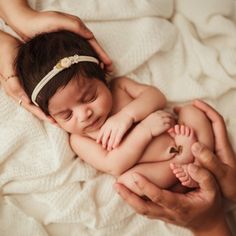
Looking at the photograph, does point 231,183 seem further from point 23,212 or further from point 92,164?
point 23,212

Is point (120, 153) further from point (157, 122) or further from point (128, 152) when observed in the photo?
point (157, 122)

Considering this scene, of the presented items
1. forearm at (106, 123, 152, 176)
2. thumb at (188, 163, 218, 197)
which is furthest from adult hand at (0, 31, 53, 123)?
thumb at (188, 163, 218, 197)

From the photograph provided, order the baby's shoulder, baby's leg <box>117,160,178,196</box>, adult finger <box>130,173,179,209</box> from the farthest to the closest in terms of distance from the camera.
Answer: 1. the baby's shoulder
2. baby's leg <box>117,160,178,196</box>
3. adult finger <box>130,173,179,209</box>

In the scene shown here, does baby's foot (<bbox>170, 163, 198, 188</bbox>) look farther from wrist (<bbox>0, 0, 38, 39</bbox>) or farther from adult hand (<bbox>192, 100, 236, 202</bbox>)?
wrist (<bbox>0, 0, 38, 39</bbox>)

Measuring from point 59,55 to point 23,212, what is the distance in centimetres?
51

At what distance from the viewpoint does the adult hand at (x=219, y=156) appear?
1.15m

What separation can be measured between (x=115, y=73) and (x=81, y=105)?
9.4 inches

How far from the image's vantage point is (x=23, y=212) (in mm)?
1302

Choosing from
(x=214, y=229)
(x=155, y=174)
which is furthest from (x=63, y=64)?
(x=214, y=229)

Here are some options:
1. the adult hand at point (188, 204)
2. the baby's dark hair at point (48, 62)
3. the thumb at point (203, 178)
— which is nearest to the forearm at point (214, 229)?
the adult hand at point (188, 204)

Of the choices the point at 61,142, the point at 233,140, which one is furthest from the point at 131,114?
the point at 233,140

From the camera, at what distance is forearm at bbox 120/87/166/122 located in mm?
1312

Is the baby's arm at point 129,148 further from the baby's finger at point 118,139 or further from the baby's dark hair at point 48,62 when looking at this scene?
the baby's dark hair at point 48,62

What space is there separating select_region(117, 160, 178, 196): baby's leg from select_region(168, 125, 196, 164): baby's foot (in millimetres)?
42
